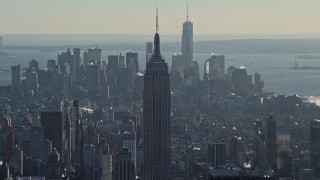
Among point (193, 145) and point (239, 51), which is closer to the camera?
point (193, 145)

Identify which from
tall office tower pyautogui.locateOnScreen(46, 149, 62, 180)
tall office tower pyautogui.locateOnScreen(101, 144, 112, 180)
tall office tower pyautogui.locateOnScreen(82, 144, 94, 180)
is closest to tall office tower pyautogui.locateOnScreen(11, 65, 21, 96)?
tall office tower pyautogui.locateOnScreen(82, 144, 94, 180)

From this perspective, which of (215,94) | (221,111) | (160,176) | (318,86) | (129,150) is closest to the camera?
(160,176)

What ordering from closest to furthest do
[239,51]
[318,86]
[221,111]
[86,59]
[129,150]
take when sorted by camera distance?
[129,150], [221,111], [318,86], [86,59], [239,51]

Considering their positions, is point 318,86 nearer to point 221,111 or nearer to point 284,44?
point 221,111

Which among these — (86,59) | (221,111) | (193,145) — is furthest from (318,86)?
(193,145)

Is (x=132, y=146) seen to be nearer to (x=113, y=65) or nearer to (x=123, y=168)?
(x=123, y=168)

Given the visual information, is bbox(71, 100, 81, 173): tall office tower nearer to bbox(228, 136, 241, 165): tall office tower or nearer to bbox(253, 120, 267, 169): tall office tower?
bbox(228, 136, 241, 165): tall office tower
